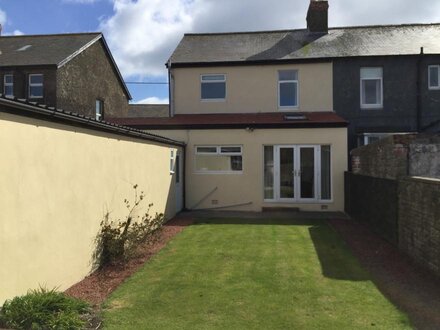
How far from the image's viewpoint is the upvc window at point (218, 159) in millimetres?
16156

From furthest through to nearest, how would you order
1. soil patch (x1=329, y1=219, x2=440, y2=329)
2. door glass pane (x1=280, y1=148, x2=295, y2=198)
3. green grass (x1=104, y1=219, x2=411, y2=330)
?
door glass pane (x1=280, y1=148, x2=295, y2=198) < soil patch (x1=329, y1=219, x2=440, y2=329) < green grass (x1=104, y1=219, x2=411, y2=330)

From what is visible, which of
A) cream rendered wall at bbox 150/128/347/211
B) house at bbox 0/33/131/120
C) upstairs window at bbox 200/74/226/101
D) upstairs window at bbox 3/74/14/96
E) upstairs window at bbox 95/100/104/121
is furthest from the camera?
upstairs window at bbox 95/100/104/121

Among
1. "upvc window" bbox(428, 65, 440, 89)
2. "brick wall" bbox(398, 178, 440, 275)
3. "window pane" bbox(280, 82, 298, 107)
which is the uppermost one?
"upvc window" bbox(428, 65, 440, 89)

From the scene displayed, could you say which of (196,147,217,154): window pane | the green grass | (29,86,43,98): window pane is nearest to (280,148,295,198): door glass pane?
(196,147,217,154): window pane

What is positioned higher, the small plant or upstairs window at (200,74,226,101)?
upstairs window at (200,74,226,101)

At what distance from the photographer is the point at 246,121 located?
642 inches

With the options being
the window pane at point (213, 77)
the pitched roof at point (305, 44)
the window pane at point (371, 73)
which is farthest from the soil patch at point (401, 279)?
the pitched roof at point (305, 44)

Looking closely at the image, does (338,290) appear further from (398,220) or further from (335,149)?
(335,149)

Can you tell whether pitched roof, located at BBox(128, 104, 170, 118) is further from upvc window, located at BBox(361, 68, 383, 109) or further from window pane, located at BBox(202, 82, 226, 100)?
upvc window, located at BBox(361, 68, 383, 109)

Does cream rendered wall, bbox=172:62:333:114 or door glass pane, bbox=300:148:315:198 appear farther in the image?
cream rendered wall, bbox=172:62:333:114

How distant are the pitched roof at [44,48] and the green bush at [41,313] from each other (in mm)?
19094

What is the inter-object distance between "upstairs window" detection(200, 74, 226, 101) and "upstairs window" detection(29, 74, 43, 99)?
30.3ft

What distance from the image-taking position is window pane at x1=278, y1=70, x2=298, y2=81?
59.7 ft

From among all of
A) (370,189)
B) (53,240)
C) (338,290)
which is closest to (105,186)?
(53,240)
